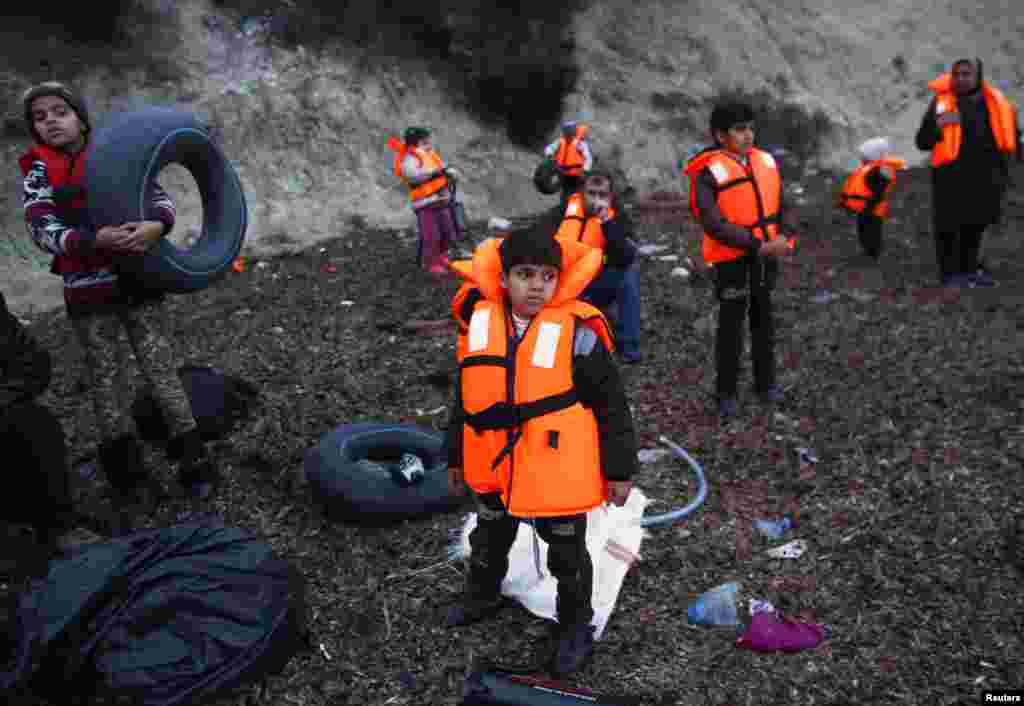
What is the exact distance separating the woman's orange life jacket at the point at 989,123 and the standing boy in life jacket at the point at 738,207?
159 inches

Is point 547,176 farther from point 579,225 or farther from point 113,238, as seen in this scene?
point 113,238

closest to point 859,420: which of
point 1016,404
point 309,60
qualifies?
point 1016,404

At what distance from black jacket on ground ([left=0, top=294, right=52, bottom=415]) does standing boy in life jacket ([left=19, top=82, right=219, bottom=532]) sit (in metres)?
0.27

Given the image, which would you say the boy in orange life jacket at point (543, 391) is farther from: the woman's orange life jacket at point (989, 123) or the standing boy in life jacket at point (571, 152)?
the woman's orange life jacket at point (989, 123)

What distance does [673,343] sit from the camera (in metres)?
7.46

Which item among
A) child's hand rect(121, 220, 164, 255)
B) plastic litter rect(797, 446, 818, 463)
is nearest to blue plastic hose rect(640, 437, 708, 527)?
plastic litter rect(797, 446, 818, 463)

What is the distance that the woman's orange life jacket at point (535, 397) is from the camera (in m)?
3.23

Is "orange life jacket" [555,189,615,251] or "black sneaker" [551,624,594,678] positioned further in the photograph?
"orange life jacket" [555,189,615,251]

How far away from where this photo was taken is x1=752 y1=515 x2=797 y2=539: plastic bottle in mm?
4617

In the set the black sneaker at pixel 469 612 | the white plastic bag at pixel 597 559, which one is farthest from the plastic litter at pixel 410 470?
the black sneaker at pixel 469 612

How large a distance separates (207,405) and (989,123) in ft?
26.3

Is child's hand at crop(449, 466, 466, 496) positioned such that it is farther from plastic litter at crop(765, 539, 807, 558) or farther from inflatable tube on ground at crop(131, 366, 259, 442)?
inflatable tube on ground at crop(131, 366, 259, 442)

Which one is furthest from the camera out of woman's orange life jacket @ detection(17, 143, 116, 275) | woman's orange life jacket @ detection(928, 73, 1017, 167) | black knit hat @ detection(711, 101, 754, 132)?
woman's orange life jacket @ detection(928, 73, 1017, 167)

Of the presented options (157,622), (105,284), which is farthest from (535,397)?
(105,284)
